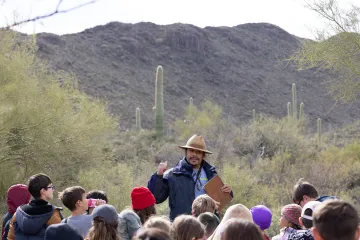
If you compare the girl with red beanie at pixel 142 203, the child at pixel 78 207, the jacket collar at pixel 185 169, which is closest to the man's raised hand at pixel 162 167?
the jacket collar at pixel 185 169

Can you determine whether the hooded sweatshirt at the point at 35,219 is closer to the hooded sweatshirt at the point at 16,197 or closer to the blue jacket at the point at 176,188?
the hooded sweatshirt at the point at 16,197

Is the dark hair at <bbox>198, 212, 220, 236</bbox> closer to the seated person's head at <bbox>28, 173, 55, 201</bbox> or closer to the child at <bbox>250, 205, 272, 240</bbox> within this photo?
the child at <bbox>250, 205, 272, 240</bbox>

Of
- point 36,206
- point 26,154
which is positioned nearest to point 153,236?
point 36,206

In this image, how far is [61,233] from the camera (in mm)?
4246

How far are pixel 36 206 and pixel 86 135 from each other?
9.88m

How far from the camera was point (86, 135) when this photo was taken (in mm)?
15047

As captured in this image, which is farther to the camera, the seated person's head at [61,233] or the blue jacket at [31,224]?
the blue jacket at [31,224]

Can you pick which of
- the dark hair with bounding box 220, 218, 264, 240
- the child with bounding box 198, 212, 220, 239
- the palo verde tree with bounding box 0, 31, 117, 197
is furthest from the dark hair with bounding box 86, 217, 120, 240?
the palo verde tree with bounding box 0, 31, 117, 197

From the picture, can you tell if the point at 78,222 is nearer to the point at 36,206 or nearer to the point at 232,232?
the point at 36,206

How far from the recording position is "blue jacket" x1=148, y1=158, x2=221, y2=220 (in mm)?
6402

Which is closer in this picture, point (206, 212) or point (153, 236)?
point (153, 236)

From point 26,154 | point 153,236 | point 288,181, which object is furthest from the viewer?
point 288,181

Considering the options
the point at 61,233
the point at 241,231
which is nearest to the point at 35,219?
the point at 61,233

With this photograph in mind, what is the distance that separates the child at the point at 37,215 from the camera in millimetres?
5148
